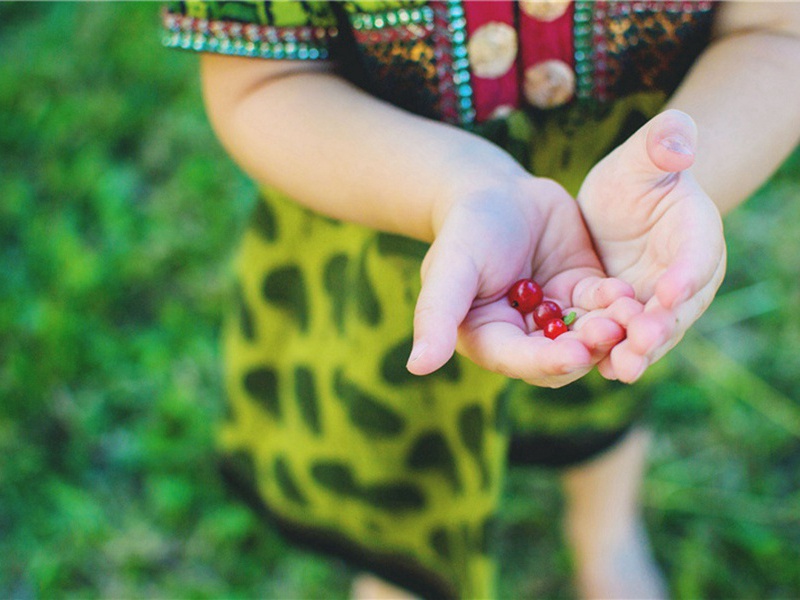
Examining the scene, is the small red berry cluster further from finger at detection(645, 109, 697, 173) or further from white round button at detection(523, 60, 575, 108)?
white round button at detection(523, 60, 575, 108)

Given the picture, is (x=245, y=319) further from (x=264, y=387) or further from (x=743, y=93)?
(x=743, y=93)

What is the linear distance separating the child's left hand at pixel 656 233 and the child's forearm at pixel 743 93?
0.12m

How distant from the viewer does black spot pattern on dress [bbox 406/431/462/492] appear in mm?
980

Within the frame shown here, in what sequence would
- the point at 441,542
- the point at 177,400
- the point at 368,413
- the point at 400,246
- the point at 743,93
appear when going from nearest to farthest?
the point at 743,93
the point at 400,246
the point at 368,413
the point at 441,542
the point at 177,400

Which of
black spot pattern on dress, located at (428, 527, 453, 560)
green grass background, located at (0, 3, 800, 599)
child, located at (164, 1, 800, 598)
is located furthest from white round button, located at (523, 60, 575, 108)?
green grass background, located at (0, 3, 800, 599)

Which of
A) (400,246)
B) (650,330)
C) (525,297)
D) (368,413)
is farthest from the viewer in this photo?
(368,413)

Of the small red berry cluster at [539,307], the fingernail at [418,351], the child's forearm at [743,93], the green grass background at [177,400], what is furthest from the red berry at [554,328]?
the green grass background at [177,400]

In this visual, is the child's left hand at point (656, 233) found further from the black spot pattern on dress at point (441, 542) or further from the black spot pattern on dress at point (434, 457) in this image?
the black spot pattern on dress at point (441, 542)

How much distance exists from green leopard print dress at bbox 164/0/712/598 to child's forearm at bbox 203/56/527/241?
38 millimetres

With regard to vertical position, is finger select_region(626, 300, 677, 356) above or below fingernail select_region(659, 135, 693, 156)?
below

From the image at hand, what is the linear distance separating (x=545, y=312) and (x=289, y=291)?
19.1 inches

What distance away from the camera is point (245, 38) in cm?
75

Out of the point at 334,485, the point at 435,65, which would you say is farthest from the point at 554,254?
the point at 334,485

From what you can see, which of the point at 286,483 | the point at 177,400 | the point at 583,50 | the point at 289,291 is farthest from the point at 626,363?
the point at 177,400
